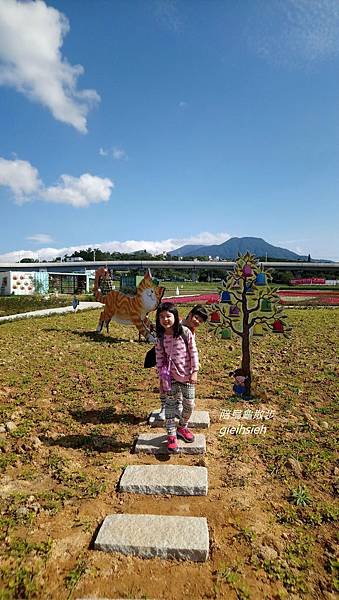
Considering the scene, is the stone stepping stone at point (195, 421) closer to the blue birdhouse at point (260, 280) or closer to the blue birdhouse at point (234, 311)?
Result: the blue birdhouse at point (234, 311)

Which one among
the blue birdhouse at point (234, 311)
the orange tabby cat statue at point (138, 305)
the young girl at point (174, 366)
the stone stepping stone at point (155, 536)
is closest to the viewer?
the stone stepping stone at point (155, 536)

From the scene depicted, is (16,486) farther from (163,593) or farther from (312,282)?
(312,282)

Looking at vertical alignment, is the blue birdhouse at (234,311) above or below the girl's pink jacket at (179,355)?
above

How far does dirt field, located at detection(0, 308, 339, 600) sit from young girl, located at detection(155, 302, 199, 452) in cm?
49

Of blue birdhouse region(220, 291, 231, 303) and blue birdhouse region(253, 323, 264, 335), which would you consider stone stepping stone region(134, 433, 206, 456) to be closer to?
blue birdhouse region(253, 323, 264, 335)

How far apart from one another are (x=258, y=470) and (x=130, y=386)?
133 inches

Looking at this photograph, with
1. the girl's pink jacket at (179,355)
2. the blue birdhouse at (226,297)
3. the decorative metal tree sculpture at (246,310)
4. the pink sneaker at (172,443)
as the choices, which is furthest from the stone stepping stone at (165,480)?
the blue birdhouse at (226,297)

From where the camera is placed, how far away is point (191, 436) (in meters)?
4.54

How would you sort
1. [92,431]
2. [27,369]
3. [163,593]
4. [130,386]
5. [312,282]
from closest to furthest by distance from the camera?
[163,593] < [92,431] < [130,386] < [27,369] < [312,282]

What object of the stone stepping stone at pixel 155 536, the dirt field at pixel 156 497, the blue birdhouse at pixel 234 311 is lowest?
the dirt field at pixel 156 497

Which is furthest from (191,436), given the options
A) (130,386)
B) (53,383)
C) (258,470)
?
(53,383)

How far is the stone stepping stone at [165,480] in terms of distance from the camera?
11.9 feet

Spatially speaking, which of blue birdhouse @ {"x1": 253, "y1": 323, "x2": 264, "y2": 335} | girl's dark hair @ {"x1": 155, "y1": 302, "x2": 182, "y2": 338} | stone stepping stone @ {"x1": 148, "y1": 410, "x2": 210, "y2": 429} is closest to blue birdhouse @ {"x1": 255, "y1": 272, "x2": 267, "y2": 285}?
blue birdhouse @ {"x1": 253, "y1": 323, "x2": 264, "y2": 335}

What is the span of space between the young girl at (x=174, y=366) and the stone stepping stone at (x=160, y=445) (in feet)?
0.34
